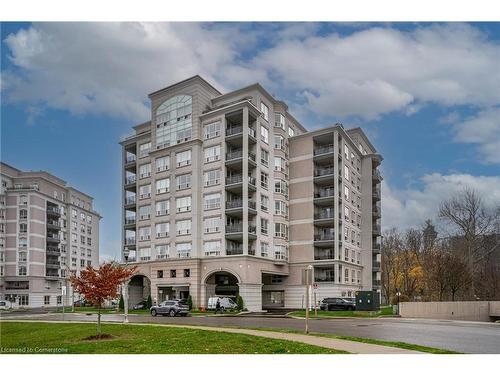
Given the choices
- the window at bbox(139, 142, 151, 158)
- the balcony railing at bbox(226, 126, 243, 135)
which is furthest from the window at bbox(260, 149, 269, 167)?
the window at bbox(139, 142, 151, 158)

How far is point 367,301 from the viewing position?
5053 cm

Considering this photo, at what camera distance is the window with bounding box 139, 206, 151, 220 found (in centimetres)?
6219

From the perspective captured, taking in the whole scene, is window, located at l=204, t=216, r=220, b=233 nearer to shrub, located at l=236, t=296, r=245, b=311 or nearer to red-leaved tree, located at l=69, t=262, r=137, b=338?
shrub, located at l=236, t=296, r=245, b=311

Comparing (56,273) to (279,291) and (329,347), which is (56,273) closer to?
(279,291)

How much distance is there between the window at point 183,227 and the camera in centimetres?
5756

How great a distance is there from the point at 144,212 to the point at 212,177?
11.0 m

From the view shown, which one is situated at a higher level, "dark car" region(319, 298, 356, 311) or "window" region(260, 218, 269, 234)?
"window" region(260, 218, 269, 234)

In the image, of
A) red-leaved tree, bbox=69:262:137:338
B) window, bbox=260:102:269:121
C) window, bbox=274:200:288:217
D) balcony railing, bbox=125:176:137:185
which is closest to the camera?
red-leaved tree, bbox=69:262:137:338

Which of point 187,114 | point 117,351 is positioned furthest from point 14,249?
point 117,351

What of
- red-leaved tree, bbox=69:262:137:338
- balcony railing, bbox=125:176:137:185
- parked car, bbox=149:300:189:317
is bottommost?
parked car, bbox=149:300:189:317

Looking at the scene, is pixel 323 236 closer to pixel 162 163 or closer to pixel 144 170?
pixel 162 163

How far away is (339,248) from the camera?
6153cm

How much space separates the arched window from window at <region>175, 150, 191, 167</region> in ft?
4.90

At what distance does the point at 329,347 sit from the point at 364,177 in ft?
196
